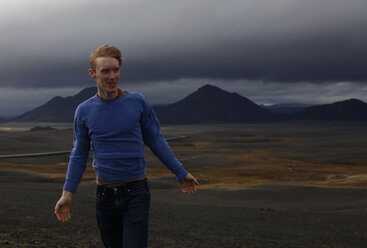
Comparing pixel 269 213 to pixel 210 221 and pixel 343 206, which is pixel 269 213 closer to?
pixel 210 221

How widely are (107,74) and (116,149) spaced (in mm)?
621

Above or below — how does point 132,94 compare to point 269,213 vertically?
above

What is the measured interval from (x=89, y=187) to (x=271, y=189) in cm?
1196

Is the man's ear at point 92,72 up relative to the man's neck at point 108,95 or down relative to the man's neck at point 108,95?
up

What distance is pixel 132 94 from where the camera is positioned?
3359 mm

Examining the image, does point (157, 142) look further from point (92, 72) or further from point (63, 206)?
Answer: point (63, 206)

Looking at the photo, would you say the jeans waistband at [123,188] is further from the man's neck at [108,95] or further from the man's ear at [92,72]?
the man's ear at [92,72]

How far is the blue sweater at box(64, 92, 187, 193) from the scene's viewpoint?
3.22m

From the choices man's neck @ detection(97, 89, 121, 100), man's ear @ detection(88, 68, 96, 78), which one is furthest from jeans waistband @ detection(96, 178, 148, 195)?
man's ear @ detection(88, 68, 96, 78)

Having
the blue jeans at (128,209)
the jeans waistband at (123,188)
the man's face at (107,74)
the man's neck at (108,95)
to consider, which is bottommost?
the blue jeans at (128,209)

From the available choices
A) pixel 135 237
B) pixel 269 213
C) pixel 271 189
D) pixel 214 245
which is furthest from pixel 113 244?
pixel 271 189

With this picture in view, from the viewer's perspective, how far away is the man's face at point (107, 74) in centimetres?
324


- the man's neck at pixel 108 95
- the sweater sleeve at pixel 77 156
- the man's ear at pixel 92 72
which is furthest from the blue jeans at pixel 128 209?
the man's ear at pixel 92 72

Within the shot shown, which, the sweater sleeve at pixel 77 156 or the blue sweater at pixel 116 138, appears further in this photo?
the sweater sleeve at pixel 77 156
